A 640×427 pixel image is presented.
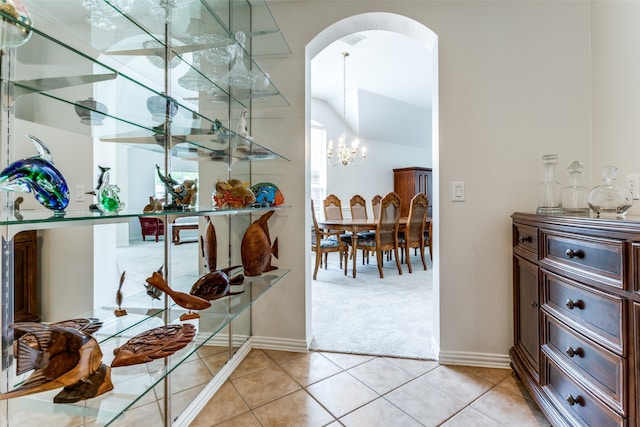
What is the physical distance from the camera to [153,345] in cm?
86

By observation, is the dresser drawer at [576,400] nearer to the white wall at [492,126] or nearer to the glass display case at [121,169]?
the white wall at [492,126]

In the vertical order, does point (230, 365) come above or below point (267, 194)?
Answer: below

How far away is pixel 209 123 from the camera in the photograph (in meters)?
1.32

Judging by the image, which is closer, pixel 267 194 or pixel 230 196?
pixel 230 196

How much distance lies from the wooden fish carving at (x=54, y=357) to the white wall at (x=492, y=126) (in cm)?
181

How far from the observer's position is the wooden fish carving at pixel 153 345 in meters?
0.80

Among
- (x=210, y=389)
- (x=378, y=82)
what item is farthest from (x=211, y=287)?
(x=378, y=82)

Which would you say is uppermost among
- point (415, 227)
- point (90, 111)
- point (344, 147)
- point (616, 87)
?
point (344, 147)

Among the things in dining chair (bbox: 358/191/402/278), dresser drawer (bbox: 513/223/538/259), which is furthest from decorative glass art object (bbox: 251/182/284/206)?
dining chair (bbox: 358/191/402/278)

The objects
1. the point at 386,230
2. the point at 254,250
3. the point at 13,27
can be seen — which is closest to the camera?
the point at 13,27

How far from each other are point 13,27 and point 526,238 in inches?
80.5

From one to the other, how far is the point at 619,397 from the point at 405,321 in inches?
65.4

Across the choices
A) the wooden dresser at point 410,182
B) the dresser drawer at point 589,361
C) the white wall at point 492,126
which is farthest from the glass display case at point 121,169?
the wooden dresser at point 410,182

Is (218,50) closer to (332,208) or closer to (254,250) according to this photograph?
(254,250)
